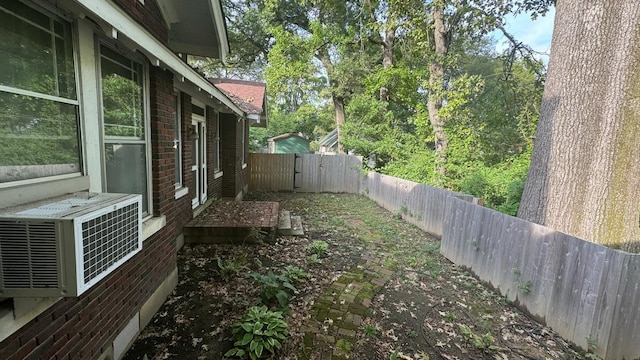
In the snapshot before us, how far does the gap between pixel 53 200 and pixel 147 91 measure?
169 cm

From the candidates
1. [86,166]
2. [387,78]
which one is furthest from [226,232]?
[387,78]

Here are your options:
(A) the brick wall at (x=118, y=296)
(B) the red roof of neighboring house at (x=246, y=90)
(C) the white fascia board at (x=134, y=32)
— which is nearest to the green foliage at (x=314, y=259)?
(A) the brick wall at (x=118, y=296)

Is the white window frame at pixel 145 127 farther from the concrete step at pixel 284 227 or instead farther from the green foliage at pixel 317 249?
the concrete step at pixel 284 227

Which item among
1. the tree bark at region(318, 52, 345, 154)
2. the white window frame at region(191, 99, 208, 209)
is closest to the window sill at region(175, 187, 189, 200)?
the white window frame at region(191, 99, 208, 209)

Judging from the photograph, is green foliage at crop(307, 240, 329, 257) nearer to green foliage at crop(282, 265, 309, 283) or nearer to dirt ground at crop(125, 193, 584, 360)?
dirt ground at crop(125, 193, 584, 360)

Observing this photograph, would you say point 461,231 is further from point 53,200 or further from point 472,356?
point 53,200

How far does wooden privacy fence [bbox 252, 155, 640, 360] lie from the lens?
2891 millimetres

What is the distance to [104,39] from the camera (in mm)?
2367

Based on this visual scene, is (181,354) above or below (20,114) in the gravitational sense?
below

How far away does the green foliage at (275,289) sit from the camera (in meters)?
3.46

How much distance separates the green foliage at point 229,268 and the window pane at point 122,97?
2069 mm

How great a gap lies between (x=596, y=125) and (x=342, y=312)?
412cm

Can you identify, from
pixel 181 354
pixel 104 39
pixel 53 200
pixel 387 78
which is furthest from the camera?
pixel 387 78

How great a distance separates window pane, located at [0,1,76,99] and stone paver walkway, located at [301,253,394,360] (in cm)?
288
